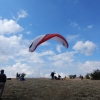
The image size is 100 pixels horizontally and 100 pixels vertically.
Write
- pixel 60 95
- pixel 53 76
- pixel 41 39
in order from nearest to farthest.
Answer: pixel 60 95, pixel 41 39, pixel 53 76

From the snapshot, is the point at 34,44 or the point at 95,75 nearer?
the point at 34,44

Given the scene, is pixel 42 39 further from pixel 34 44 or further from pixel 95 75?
pixel 95 75

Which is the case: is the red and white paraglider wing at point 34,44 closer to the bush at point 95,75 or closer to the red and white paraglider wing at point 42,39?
the red and white paraglider wing at point 42,39

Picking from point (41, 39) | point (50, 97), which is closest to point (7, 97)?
point (50, 97)

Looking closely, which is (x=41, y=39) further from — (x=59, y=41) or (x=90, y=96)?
(x=90, y=96)

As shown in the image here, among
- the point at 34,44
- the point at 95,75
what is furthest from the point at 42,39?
the point at 95,75

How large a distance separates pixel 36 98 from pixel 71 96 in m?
2.88

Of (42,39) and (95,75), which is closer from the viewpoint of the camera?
(42,39)

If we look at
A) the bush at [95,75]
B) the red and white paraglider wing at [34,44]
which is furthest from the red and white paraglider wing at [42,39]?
the bush at [95,75]

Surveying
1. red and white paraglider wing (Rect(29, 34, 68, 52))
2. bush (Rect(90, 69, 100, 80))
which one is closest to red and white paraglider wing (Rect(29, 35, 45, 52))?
red and white paraglider wing (Rect(29, 34, 68, 52))

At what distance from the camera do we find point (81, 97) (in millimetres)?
17250

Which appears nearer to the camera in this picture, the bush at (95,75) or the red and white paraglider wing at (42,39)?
the red and white paraglider wing at (42,39)

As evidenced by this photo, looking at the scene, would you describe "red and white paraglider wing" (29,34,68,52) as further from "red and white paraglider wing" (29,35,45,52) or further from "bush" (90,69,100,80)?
"bush" (90,69,100,80)

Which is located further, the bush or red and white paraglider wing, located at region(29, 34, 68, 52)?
the bush
